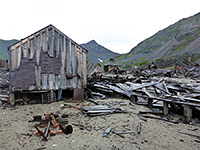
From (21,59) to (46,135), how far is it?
6.20 m

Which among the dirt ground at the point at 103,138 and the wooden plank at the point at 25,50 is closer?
the dirt ground at the point at 103,138

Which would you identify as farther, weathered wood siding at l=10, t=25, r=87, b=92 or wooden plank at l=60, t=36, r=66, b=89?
wooden plank at l=60, t=36, r=66, b=89

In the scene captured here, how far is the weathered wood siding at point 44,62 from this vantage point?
7.91m

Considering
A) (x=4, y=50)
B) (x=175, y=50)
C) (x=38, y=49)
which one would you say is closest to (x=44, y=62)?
(x=38, y=49)

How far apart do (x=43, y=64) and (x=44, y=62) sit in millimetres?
154

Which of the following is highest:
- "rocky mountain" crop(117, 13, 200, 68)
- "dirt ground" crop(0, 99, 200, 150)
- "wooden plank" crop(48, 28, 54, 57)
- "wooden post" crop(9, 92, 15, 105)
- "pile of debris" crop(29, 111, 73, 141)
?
"rocky mountain" crop(117, 13, 200, 68)

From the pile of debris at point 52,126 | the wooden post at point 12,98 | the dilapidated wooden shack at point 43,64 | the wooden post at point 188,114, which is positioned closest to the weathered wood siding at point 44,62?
the dilapidated wooden shack at point 43,64

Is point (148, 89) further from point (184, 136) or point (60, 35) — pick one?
point (60, 35)

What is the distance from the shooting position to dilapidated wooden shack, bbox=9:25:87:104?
311 inches

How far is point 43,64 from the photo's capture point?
8156mm

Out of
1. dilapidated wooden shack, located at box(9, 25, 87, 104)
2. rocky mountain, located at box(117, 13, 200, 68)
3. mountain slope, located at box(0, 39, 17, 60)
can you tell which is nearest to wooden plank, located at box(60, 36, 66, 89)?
dilapidated wooden shack, located at box(9, 25, 87, 104)

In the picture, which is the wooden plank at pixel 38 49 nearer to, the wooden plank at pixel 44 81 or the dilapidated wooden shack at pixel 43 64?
the dilapidated wooden shack at pixel 43 64

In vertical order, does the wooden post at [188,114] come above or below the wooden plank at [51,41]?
below

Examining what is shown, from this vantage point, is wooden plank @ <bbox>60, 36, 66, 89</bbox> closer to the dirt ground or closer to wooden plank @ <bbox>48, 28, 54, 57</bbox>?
wooden plank @ <bbox>48, 28, 54, 57</bbox>
